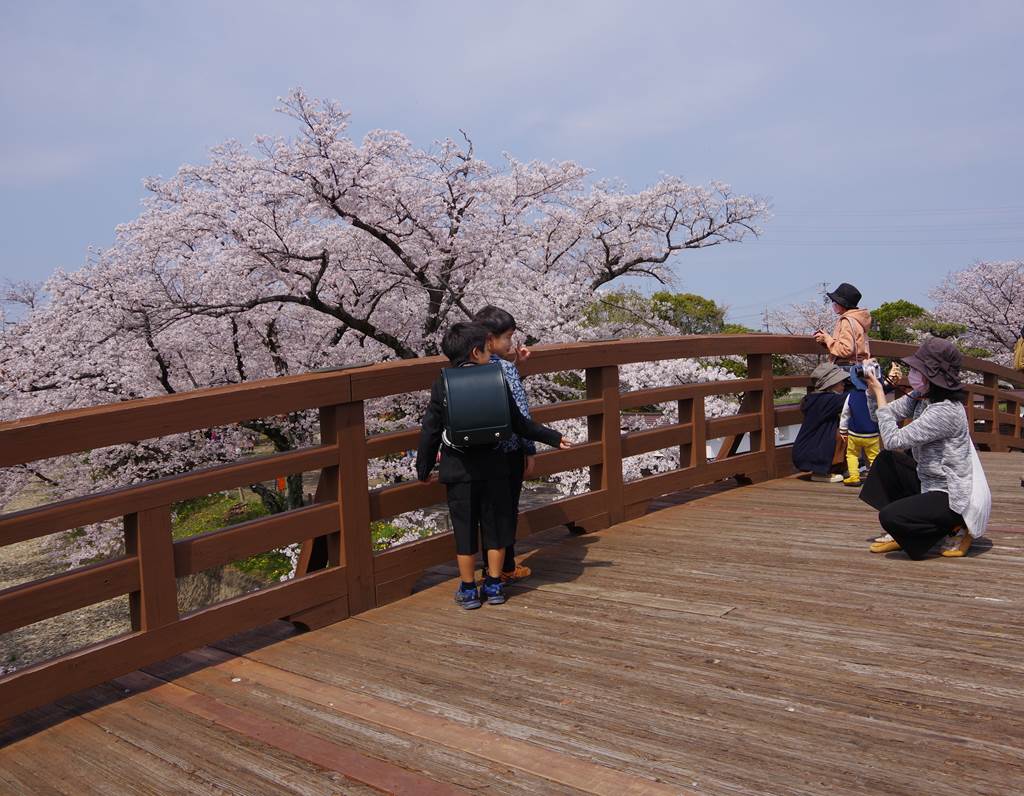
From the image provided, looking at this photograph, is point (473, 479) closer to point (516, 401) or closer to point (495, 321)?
point (516, 401)

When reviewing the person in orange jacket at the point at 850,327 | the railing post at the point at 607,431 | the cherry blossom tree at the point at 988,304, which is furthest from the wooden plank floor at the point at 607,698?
the cherry blossom tree at the point at 988,304

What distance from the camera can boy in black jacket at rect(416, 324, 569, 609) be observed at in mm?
→ 4188

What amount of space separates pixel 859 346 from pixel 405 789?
5.43 m

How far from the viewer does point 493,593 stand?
4.27 metres

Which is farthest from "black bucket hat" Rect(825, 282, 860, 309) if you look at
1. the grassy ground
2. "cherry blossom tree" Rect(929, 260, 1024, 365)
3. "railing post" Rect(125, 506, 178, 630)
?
"cherry blossom tree" Rect(929, 260, 1024, 365)

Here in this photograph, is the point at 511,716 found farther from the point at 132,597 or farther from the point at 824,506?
the point at 824,506

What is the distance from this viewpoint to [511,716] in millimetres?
2938

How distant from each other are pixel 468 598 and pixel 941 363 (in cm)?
264

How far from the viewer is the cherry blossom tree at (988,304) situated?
88.5 feet

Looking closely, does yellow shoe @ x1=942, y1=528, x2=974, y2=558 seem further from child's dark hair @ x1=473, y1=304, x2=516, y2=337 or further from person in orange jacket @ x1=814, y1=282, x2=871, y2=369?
child's dark hair @ x1=473, y1=304, x2=516, y2=337

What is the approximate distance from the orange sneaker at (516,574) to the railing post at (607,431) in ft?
3.80

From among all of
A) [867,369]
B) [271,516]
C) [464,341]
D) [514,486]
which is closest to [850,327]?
[867,369]

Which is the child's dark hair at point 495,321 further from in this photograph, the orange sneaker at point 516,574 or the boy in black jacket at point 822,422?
the boy in black jacket at point 822,422

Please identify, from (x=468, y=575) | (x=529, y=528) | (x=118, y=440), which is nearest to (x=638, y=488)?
(x=529, y=528)
